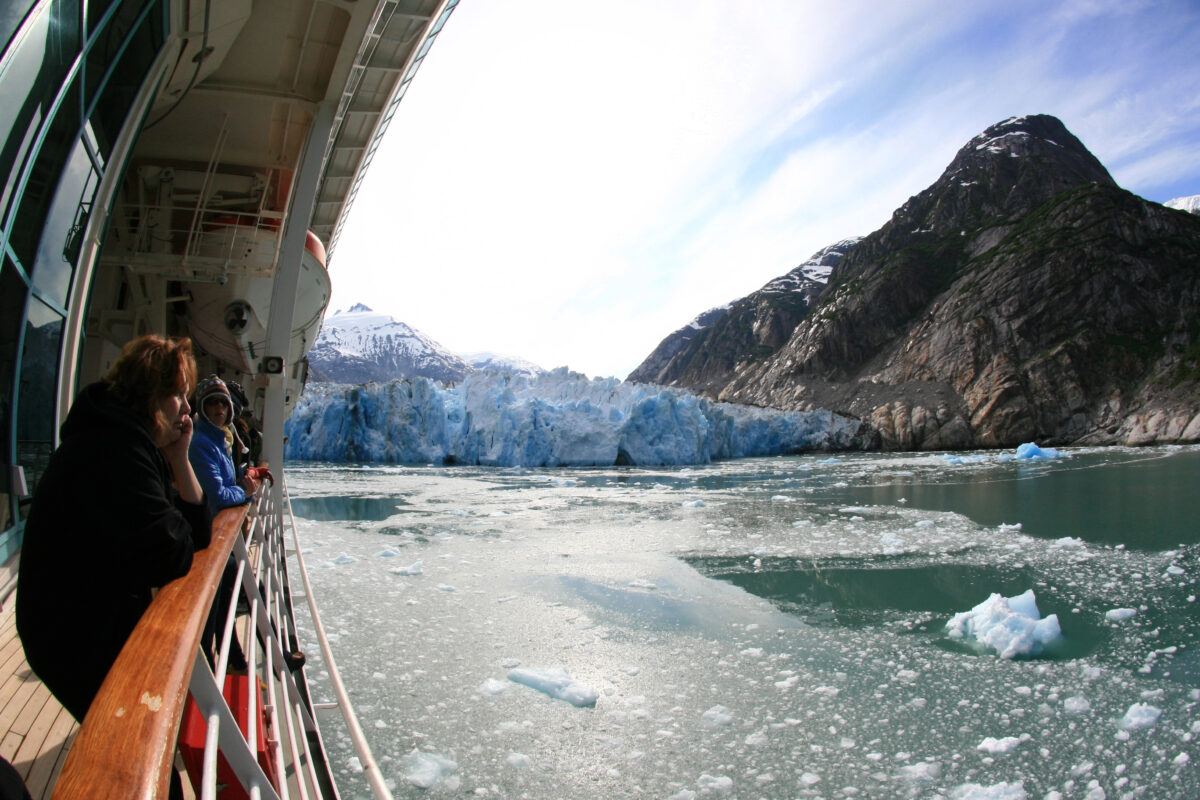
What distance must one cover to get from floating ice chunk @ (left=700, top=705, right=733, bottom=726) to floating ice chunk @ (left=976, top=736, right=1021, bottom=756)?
125cm

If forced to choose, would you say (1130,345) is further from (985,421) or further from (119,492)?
(119,492)

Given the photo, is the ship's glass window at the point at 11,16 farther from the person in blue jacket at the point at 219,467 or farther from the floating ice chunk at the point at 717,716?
the floating ice chunk at the point at 717,716

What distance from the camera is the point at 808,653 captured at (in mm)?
4555

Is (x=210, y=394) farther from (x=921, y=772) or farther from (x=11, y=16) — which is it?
(x=921, y=772)

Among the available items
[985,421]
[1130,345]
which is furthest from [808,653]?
[1130,345]

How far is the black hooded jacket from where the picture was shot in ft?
3.79

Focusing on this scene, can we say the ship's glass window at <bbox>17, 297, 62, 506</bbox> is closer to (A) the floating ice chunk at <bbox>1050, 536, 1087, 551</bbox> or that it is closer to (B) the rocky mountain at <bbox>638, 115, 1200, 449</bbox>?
(A) the floating ice chunk at <bbox>1050, 536, 1087, 551</bbox>

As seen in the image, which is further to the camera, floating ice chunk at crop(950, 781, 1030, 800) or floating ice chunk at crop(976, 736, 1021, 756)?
floating ice chunk at crop(976, 736, 1021, 756)

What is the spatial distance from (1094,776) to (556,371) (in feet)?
94.6

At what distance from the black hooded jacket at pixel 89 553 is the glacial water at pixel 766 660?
2.13 m

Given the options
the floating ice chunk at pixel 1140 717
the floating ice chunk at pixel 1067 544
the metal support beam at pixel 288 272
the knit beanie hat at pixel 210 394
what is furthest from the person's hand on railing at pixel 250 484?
the floating ice chunk at pixel 1067 544

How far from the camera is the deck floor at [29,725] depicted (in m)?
1.73

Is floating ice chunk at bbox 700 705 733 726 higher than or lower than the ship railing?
lower

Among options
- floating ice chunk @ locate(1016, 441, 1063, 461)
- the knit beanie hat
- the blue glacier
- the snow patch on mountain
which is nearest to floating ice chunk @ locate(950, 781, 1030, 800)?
the knit beanie hat
